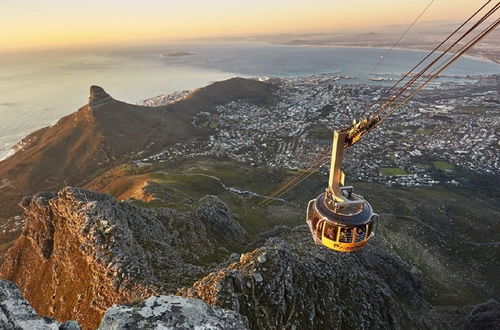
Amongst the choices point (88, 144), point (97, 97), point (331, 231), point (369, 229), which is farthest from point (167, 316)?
point (97, 97)

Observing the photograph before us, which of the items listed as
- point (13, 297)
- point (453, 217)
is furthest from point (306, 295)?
point (453, 217)

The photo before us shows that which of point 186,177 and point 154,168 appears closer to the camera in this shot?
point 186,177

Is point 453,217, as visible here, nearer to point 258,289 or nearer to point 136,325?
point 258,289

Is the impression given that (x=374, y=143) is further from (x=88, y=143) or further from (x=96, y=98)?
(x=96, y=98)

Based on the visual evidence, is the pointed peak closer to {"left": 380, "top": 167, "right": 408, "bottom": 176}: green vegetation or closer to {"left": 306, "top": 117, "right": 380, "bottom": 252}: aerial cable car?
{"left": 380, "top": 167, "right": 408, "bottom": 176}: green vegetation

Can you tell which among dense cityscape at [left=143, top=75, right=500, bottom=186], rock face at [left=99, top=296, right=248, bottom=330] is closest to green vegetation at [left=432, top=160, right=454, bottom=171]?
dense cityscape at [left=143, top=75, right=500, bottom=186]

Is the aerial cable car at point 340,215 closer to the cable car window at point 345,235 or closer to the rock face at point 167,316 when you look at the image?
the cable car window at point 345,235
